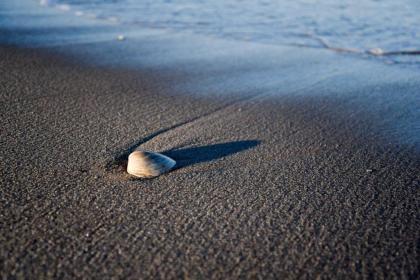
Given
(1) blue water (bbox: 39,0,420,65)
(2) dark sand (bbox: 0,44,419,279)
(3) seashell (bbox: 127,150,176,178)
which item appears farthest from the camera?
(1) blue water (bbox: 39,0,420,65)

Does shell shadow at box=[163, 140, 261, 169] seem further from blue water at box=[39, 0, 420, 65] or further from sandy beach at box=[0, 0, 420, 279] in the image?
blue water at box=[39, 0, 420, 65]

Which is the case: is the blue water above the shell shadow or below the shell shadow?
above

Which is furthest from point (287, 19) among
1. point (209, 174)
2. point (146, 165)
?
point (146, 165)

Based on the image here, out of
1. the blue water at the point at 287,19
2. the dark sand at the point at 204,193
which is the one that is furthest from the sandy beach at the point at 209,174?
the blue water at the point at 287,19

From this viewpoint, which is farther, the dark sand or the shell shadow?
the shell shadow

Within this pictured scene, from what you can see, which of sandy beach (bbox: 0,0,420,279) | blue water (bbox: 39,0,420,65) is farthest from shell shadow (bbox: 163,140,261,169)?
blue water (bbox: 39,0,420,65)

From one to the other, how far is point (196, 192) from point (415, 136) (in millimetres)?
1800

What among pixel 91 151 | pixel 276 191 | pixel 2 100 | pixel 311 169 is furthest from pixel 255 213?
pixel 2 100

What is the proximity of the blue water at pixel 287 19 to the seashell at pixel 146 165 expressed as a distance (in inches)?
157

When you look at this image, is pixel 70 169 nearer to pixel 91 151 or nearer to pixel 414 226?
pixel 91 151

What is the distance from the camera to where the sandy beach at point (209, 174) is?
1482mm

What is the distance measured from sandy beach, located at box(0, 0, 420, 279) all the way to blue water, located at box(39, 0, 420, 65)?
1927 mm

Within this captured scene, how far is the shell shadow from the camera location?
2.27 metres

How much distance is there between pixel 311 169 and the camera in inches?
86.3
